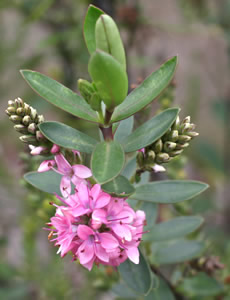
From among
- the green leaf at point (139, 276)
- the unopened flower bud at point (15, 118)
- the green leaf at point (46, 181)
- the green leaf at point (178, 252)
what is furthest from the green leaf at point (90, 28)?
the green leaf at point (178, 252)

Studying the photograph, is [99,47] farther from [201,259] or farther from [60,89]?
[201,259]

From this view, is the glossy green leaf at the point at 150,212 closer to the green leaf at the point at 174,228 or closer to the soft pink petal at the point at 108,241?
the green leaf at the point at 174,228

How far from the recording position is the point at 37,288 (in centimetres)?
181

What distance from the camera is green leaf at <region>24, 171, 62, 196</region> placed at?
0.78 meters

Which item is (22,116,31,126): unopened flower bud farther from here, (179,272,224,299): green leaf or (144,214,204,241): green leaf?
(179,272,224,299): green leaf

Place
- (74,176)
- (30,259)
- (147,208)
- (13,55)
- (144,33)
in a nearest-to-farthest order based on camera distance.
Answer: (74,176), (147,208), (30,259), (144,33), (13,55)

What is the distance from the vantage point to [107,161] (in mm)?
601

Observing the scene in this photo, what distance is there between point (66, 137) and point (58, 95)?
77 millimetres

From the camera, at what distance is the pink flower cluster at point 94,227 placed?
0.61 m

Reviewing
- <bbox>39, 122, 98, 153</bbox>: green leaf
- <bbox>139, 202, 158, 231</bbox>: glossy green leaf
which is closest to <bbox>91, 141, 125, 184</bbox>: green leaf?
<bbox>39, 122, 98, 153</bbox>: green leaf

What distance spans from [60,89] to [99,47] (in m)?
0.13

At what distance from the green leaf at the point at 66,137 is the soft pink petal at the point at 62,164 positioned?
0.04m

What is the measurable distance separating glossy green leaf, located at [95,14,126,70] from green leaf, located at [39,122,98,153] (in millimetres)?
162

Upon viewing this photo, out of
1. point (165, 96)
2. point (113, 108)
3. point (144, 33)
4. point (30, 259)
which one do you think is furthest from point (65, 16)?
point (113, 108)
